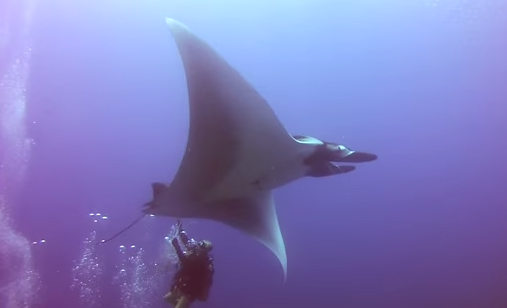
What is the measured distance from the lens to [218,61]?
2.99 metres

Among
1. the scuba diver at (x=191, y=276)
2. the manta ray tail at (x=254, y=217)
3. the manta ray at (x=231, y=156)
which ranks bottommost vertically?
the scuba diver at (x=191, y=276)

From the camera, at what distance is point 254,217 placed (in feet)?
13.3

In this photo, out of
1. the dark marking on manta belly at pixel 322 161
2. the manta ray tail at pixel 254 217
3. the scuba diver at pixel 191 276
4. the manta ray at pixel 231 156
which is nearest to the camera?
the manta ray at pixel 231 156

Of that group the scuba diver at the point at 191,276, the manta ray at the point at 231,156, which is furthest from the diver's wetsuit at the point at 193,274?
the manta ray at the point at 231,156

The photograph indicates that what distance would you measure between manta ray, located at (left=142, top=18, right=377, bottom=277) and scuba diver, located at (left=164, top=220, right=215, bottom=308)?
1.50 feet

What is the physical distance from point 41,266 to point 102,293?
2.08 metres

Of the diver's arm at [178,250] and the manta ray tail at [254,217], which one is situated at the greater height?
the manta ray tail at [254,217]

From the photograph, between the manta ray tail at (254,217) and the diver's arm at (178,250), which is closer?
the manta ray tail at (254,217)

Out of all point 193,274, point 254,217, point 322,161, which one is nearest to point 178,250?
point 193,274

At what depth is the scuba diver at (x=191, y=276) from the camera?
4.23 metres

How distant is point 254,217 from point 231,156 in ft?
2.53

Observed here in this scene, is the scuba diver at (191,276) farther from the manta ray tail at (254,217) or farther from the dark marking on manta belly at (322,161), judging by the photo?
the dark marking on manta belly at (322,161)

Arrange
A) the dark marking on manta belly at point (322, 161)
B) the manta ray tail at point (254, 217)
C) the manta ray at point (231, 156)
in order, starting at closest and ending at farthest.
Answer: the manta ray at point (231, 156) < the dark marking on manta belly at point (322, 161) < the manta ray tail at point (254, 217)

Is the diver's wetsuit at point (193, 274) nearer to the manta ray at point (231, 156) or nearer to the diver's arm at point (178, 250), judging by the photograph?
the diver's arm at point (178, 250)
